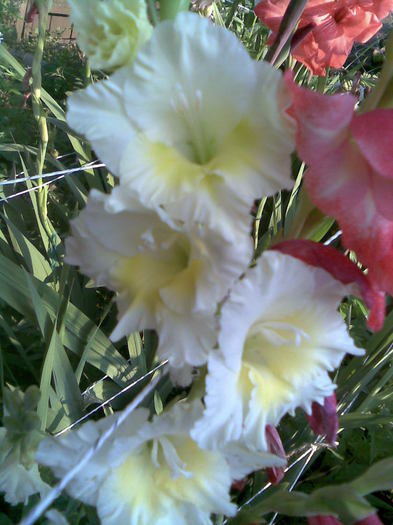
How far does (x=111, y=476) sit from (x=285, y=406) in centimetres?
17

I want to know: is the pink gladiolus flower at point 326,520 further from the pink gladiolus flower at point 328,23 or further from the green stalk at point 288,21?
the pink gladiolus flower at point 328,23

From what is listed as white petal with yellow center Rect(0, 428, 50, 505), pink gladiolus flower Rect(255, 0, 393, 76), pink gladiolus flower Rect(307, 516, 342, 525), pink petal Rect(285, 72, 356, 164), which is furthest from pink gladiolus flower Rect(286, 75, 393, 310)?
pink gladiolus flower Rect(255, 0, 393, 76)

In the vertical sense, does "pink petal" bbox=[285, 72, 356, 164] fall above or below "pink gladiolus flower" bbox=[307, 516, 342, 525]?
above

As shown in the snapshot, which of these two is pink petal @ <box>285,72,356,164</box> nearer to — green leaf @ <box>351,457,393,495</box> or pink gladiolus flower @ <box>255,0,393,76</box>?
green leaf @ <box>351,457,393,495</box>

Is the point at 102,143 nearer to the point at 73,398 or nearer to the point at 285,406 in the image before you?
the point at 285,406

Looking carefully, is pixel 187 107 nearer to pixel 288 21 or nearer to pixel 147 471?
pixel 288 21

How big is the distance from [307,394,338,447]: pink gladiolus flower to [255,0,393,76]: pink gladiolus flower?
57 cm

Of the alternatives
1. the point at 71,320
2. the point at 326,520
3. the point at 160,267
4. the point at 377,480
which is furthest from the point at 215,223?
the point at 71,320

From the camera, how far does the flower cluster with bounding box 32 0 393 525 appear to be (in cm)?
37

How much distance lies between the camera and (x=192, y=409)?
432mm

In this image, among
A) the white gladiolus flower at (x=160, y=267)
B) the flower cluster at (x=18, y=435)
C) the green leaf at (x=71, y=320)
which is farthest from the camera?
the green leaf at (x=71, y=320)

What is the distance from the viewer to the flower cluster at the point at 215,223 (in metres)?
0.37

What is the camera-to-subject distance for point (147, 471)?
491mm

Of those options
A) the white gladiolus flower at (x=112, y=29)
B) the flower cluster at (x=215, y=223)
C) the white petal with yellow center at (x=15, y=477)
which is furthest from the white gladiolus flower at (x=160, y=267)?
the white petal with yellow center at (x=15, y=477)
